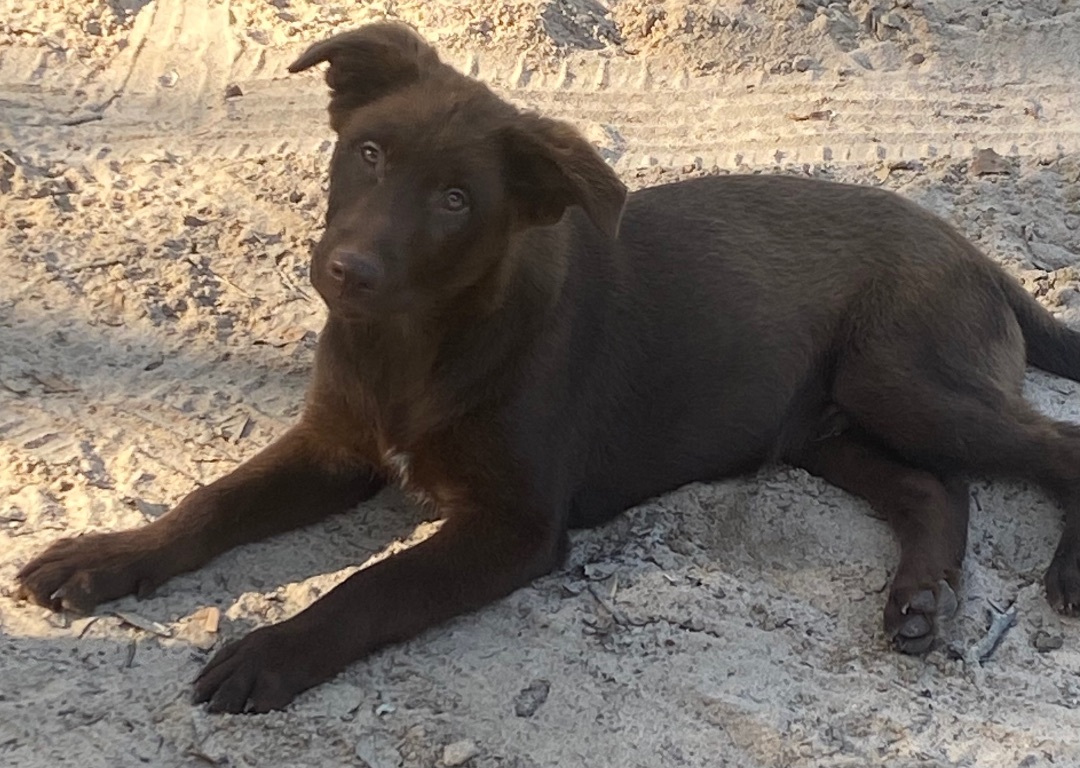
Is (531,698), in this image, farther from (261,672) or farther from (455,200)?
(455,200)

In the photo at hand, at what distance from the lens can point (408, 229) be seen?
350 centimetres

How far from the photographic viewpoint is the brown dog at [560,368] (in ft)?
11.8

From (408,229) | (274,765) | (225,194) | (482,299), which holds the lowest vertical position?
(274,765)

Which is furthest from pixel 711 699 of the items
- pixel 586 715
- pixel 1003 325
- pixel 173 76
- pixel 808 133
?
pixel 173 76

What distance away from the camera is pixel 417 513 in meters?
4.30

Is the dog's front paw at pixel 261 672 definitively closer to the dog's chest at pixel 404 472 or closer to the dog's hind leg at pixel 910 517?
the dog's chest at pixel 404 472

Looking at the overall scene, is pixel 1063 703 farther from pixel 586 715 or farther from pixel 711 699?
pixel 586 715

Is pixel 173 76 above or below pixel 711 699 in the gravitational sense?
above

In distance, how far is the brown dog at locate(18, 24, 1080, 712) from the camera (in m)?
3.59

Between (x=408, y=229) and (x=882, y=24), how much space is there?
5.25 meters

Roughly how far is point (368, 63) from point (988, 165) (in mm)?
3586

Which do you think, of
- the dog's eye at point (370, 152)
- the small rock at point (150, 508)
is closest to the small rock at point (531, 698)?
the small rock at point (150, 508)

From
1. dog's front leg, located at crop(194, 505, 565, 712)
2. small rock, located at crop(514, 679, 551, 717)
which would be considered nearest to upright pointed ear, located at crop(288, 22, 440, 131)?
dog's front leg, located at crop(194, 505, 565, 712)

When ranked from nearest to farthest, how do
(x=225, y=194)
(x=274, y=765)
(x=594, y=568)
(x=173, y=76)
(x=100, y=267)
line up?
(x=274, y=765)
(x=594, y=568)
(x=100, y=267)
(x=225, y=194)
(x=173, y=76)
